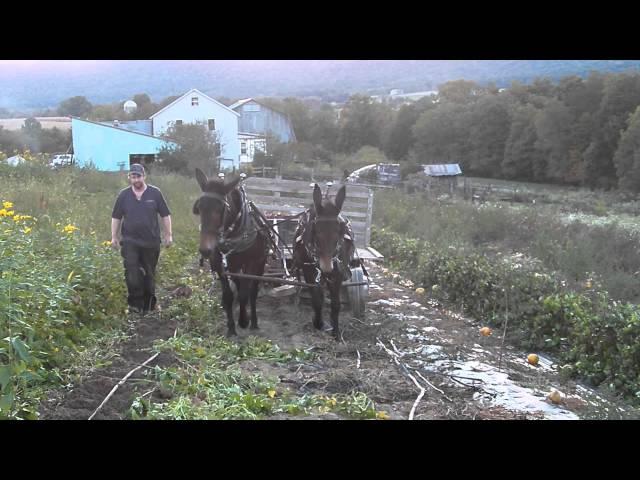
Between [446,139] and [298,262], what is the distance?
47772 millimetres

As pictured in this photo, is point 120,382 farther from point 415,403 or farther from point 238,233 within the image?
point 238,233

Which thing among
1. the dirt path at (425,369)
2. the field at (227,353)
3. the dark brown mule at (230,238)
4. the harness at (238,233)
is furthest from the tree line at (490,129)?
the harness at (238,233)

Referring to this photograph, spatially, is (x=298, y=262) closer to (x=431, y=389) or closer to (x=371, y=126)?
(x=431, y=389)

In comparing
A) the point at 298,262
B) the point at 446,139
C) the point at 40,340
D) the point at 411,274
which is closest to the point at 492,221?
the point at 411,274

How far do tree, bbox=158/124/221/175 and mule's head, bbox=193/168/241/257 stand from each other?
86.4 ft

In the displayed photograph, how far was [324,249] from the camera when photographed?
6.84 meters

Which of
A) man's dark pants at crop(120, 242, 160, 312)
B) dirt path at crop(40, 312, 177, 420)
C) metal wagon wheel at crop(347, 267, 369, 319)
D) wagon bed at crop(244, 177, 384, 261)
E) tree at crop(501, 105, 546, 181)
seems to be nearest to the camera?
dirt path at crop(40, 312, 177, 420)

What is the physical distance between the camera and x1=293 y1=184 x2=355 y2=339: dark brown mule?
22.5 feet

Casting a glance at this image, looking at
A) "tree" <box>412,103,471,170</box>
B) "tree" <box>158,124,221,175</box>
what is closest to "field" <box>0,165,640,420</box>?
"tree" <box>158,124,221,175</box>

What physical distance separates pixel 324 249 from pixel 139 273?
228cm

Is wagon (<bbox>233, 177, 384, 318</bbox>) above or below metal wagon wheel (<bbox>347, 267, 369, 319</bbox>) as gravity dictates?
above

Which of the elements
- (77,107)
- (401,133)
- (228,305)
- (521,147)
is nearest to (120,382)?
(228,305)

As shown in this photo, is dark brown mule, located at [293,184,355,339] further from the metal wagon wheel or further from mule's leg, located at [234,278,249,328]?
mule's leg, located at [234,278,249,328]

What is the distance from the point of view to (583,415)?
540 centimetres
